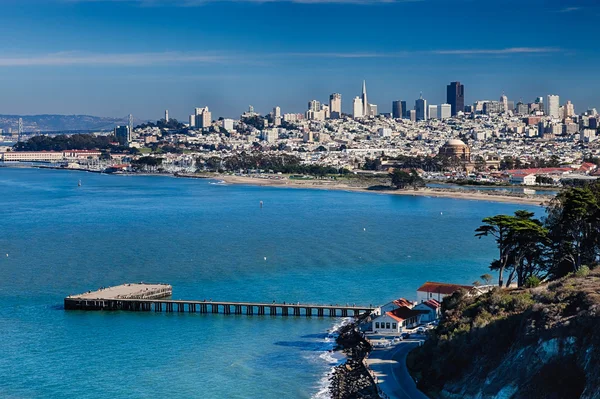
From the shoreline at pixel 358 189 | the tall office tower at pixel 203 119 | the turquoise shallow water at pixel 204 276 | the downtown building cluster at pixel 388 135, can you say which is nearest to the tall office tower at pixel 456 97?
the downtown building cluster at pixel 388 135

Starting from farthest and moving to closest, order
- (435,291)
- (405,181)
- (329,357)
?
(405,181)
(435,291)
(329,357)

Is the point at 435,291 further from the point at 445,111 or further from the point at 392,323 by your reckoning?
the point at 445,111

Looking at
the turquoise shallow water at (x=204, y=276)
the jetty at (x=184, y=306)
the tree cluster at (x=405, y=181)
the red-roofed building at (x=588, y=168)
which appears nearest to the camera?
the turquoise shallow water at (x=204, y=276)

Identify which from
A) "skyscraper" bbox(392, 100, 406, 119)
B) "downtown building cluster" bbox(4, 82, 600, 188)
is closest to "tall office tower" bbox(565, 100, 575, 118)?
"downtown building cluster" bbox(4, 82, 600, 188)

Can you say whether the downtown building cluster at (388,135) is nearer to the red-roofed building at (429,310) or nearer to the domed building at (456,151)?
the domed building at (456,151)

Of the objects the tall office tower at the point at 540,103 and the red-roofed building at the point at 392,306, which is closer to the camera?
the red-roofed building at the point at 392,306

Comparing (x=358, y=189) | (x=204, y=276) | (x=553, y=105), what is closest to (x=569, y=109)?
(x=553, y=105)
